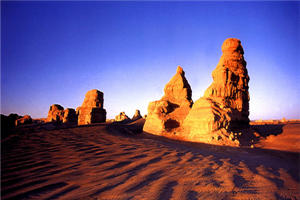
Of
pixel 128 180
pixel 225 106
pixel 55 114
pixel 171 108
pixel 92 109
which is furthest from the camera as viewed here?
pixel 55 114

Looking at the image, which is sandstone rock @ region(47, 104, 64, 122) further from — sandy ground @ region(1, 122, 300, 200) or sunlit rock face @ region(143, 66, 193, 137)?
sandy ground @ region(1, 122, 300, 200)

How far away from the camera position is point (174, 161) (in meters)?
2.88

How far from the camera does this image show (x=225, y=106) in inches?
301

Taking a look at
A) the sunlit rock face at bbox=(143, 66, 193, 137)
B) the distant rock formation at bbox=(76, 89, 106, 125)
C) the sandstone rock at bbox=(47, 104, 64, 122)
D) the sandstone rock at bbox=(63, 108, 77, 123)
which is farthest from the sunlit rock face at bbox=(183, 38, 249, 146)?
the sandstone rock at bbox=(47, 104, 64, 122)

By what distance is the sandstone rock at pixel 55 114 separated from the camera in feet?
89.2

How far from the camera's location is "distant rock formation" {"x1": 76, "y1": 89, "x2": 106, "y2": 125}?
53.5ft

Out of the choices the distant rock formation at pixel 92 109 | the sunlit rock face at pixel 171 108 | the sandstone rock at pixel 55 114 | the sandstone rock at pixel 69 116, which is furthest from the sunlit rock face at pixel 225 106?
the sandstone rock at pixel 55 114

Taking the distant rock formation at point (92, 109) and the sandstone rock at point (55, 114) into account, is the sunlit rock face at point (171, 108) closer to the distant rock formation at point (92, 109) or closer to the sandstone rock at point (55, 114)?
the distant rock formation at point (92, 109)

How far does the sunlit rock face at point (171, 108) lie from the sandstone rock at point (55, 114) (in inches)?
968

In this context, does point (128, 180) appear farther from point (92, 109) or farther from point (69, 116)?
point (69, 116)

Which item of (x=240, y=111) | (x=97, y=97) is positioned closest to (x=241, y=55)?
(x=240, y=111)

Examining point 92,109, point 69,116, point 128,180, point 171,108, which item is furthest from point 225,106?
point 69,116

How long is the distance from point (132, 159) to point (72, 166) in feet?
3.65

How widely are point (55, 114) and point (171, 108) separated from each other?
1089 inches
